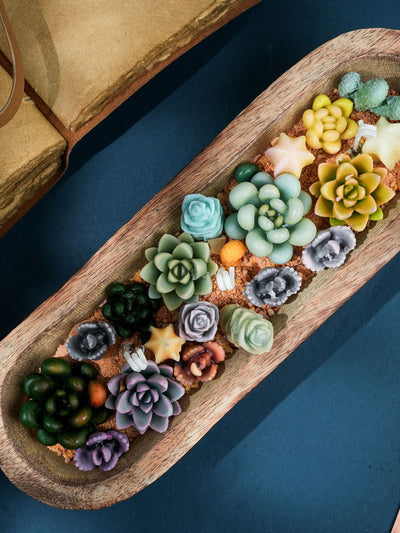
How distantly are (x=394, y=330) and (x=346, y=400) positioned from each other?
22cm

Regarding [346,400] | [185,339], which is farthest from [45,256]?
[346,400]

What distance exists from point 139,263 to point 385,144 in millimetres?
561

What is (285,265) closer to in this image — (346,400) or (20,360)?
(346,400)

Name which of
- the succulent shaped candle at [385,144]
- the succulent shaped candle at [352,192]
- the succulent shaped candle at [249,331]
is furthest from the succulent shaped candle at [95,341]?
A: the succulent shaped candle at [385,144]

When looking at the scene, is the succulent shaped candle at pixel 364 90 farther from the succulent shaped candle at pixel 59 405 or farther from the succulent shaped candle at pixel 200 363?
the succulent shaped candle at pixel 59 405

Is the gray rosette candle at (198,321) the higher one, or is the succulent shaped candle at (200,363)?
the gray rosette candle at (198,321)

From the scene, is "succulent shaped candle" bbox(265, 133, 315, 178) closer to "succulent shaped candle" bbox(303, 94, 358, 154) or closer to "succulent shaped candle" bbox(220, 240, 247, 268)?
"succulent shaped candle" bbox(303, 94, 358, 154)

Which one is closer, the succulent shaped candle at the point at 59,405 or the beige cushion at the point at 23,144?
the succulent shaped candle at the point at 59,405

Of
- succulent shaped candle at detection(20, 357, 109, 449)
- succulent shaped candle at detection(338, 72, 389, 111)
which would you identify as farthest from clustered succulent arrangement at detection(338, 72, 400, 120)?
succulent shaped candle at detection(20, 357, 109, 449)

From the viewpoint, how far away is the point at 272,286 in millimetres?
957

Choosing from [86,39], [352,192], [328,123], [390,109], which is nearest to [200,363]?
[352,192]

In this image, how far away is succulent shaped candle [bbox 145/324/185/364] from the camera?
38.2 inches

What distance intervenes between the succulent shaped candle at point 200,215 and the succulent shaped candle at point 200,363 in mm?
227

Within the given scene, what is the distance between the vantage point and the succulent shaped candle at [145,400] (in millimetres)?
937
